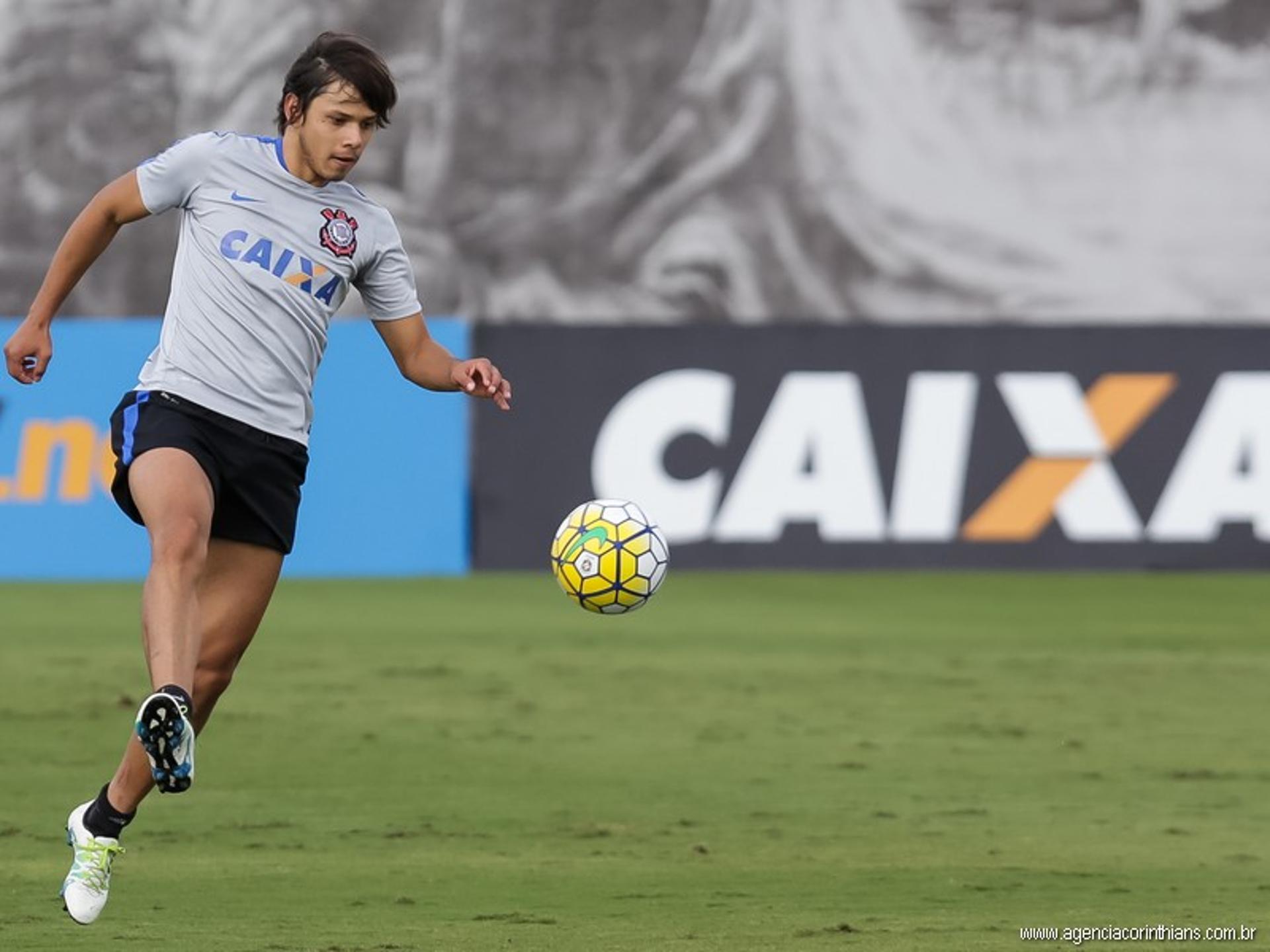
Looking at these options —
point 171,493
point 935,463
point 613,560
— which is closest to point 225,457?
point 171,493

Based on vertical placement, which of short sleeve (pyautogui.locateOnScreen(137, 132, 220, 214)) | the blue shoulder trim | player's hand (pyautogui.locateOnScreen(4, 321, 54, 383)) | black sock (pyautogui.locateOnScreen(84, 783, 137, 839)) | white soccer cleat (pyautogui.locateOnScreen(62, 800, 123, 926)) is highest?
the blue shoulder trim

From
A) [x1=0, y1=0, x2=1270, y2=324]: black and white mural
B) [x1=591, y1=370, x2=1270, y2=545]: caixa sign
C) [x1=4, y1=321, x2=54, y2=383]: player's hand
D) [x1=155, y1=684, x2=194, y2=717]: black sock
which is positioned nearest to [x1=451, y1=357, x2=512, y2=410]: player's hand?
[x1=4, y1=321, x2=54, y2=383]: player's hand

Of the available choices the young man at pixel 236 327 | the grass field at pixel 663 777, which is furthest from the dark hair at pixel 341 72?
the grass field at pixel 663 777

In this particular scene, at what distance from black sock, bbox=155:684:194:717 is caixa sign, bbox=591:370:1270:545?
12.6 meters

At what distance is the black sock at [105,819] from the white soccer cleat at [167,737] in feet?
1.87

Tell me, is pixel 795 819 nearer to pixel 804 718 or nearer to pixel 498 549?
pixel 804 718

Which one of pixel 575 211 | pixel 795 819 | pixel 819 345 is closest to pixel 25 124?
pixel 575 211

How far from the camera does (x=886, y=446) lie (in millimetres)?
Result: 18953

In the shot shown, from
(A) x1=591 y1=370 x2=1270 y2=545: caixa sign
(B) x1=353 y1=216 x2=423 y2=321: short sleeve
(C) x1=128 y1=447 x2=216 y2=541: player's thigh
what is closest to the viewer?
(C) x1=128 y1=447 x2=216 y2=541: player's thigh

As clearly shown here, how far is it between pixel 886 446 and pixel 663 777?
9.16 metres

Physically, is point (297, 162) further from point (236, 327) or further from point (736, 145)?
point (736, 145)

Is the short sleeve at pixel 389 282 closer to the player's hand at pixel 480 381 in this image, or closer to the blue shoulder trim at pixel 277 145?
the player's hand at pixel 480 381

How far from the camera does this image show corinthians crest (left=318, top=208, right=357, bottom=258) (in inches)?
280

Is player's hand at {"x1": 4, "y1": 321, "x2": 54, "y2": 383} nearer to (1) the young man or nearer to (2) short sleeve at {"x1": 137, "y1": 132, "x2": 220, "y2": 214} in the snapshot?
(1) the young man
